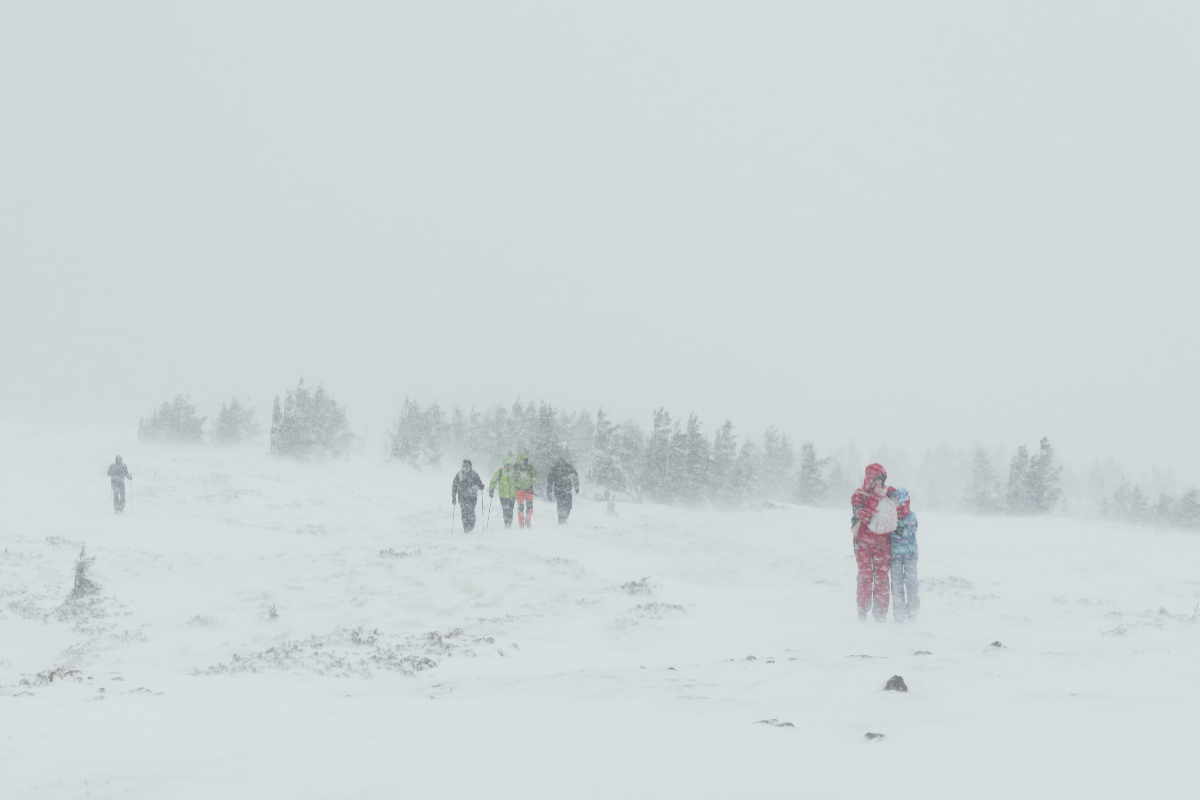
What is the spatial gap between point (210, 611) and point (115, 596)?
268 cm

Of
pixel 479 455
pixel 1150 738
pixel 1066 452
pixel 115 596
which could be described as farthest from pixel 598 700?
pixel 1066 452

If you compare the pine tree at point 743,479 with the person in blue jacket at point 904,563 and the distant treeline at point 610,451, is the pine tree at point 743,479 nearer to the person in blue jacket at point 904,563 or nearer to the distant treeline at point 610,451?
the distant treeline at point 610,451

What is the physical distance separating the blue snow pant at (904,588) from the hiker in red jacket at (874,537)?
124mm

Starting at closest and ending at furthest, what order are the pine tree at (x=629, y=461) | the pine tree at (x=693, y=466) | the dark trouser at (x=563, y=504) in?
the dark trouser at (x=563, y=504) → the pine tree at (x=629, y=461) → the pine tree at (x=693, y=466)

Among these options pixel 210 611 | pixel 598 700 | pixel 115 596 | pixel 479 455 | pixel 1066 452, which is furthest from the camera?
pixel 1066 452

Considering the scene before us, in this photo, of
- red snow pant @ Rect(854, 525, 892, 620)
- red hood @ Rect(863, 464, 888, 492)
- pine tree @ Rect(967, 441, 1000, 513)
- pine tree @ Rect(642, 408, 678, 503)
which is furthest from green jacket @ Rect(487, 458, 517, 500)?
pine tree @ Rect(967, 441, 1000, 513)

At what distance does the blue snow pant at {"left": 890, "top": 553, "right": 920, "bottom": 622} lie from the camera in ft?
34.0

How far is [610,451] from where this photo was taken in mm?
46344

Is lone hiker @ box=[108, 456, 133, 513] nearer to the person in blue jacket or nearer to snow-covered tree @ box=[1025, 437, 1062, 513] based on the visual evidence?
the person in blue jacket

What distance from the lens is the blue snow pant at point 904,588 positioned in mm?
10367

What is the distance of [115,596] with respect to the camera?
13.3 m

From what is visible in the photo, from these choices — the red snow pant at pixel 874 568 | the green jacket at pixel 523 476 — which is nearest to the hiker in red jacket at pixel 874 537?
the red snow pant at pixel 874 568

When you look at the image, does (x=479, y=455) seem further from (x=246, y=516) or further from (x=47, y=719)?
(x=47, y=719)

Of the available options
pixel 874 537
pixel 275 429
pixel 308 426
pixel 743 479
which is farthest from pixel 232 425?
pixel 874 537
